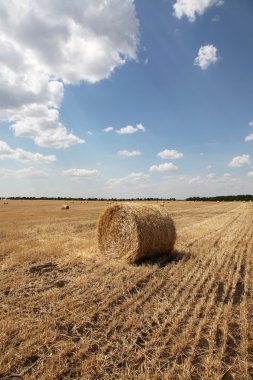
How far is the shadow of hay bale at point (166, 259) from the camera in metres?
9.13

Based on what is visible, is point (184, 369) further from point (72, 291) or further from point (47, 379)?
point (72, 291)

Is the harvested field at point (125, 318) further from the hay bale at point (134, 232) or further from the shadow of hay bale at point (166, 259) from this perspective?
the hay bale at point (134, 232)

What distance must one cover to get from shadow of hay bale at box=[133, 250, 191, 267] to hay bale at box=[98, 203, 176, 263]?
4.6 inches

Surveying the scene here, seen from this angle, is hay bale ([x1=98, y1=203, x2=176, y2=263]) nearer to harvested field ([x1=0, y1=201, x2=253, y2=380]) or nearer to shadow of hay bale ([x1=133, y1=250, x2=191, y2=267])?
shadow of hay bale ([x1=133, y1=250, x2=191, y2=267])

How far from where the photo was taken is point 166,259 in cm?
966

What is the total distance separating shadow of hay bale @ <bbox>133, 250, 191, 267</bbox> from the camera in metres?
9.13

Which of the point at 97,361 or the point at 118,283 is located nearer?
the point at 97,361

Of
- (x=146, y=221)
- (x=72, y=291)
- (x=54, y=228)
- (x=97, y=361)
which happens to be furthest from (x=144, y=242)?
(x=54, y=228)

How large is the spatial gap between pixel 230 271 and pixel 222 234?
6.86 m

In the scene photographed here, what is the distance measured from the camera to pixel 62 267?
27.9ft

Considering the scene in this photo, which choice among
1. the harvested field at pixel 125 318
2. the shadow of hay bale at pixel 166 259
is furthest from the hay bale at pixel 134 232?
the harvested field at pixel 125 318

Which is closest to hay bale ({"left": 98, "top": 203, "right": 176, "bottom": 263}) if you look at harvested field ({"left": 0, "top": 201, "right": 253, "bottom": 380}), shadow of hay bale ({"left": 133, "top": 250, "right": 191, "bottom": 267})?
shadow of hay bale ({"left": 133, "top": 250, "right": 191, "bottom": 267})

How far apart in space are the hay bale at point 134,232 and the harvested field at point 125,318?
1.68 ft

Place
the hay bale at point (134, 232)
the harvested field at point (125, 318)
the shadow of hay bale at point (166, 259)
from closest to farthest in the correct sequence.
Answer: the harvested field at point (125, 318) < the shadow of hay bale at point (166, 259) < the hay bale at point (134, 232)
